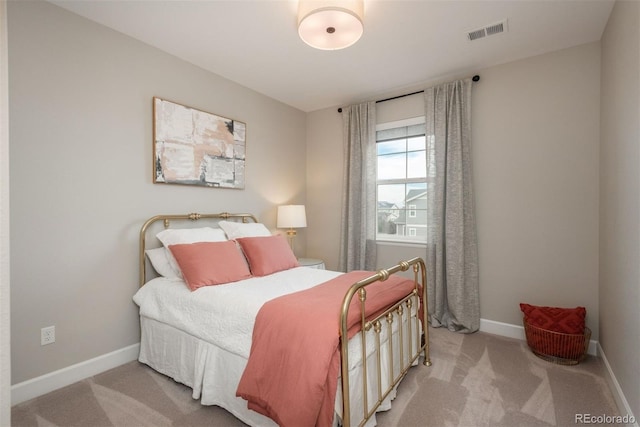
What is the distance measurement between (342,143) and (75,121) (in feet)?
8.83

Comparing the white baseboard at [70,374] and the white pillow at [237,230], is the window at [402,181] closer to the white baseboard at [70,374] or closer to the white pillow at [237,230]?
the white pillow at [237,230]

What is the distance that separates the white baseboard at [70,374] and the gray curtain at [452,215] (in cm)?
279

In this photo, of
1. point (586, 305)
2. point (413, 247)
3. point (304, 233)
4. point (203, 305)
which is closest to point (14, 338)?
point (203, 305)

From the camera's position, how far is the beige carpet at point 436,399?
172 cm

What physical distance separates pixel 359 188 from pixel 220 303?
2.26 m

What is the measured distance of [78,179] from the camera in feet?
7.03

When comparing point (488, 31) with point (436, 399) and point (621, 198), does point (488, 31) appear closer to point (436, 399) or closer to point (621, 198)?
point (621, 198)

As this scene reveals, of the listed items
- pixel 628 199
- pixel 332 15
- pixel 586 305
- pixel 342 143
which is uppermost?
pixel 332 15

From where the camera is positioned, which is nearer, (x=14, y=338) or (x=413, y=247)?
(x=14, y=338)

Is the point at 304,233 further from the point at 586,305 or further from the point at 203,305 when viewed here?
the point at 586,305

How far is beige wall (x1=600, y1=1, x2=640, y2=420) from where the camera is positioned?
5.30 ft

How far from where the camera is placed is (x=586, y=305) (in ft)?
8.36

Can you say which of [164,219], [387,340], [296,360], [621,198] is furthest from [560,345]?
[164,219]

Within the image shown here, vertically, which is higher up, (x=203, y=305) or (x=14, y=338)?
(x=203, y=305)
